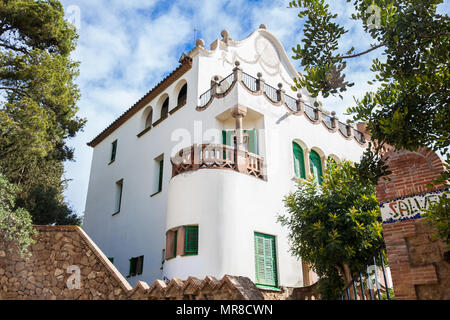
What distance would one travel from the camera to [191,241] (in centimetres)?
1285

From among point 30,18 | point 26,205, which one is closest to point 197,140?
point 30,18

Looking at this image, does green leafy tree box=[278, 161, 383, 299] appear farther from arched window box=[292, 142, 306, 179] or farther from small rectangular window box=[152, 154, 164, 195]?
small rectangular window box=[152, 154, 164, 195]

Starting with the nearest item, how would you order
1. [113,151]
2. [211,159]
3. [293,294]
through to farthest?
[293,294]
[211,159]
[113,151]

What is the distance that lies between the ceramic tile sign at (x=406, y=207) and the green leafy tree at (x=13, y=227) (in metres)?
8.95

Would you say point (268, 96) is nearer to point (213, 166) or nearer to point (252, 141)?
point (252, 141)

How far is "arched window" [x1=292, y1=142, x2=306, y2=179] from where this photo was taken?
634 inches

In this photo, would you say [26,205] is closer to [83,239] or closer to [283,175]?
[83,239]

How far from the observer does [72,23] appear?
1538 centimetres

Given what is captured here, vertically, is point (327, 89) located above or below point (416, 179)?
above

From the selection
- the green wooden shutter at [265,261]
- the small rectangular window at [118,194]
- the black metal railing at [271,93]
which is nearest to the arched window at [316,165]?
the black metal railing at [271,93]

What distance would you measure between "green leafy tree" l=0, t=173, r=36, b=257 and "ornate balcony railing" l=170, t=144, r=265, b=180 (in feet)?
16.8

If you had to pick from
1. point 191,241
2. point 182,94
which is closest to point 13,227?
point 191,241

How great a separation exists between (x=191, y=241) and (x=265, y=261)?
2499mm
